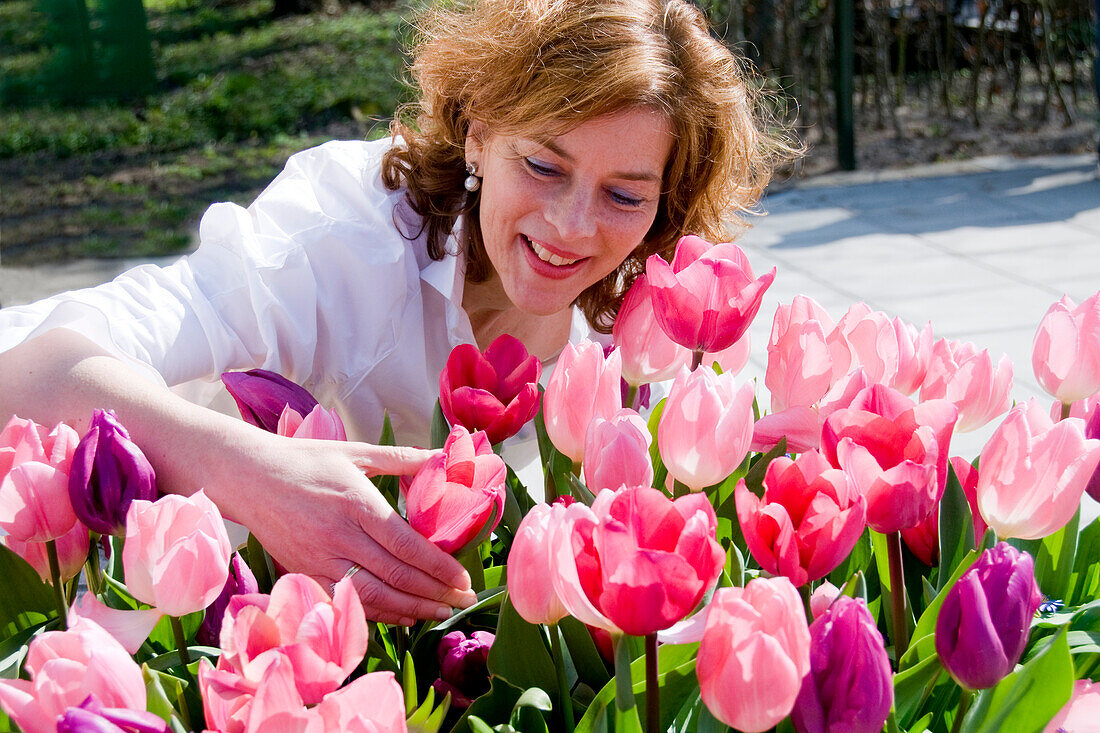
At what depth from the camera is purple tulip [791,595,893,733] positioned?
59cm

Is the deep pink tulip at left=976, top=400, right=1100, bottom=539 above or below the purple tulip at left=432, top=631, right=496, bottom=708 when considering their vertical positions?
above

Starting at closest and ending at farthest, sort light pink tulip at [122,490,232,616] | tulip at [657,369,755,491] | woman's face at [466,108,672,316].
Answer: light pink tulip at [122,490,232,616], tulip at [657,369,755,491], woman's face at [466,108,672,316]

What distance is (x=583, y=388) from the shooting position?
35.1 inches

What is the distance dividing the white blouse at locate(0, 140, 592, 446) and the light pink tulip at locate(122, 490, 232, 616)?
18.9 inches

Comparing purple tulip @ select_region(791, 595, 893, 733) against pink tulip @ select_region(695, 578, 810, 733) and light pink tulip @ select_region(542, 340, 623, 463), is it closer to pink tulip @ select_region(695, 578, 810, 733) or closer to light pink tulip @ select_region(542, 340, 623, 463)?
pink tulip @ select_region(695, 578, 810, 733)

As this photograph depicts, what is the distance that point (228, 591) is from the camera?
80 centimetres

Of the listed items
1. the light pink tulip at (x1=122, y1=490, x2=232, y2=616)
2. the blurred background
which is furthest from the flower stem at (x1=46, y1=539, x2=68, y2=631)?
the blurred background

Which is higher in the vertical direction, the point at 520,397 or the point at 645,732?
the point at 520,397

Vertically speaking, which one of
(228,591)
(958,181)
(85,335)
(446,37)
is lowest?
(958,181)

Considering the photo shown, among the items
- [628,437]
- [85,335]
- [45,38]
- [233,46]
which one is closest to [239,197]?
[45,38]

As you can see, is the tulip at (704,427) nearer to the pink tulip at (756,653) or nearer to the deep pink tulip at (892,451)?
the deep pink tulip at (892,451)

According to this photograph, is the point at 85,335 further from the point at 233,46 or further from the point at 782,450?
the point at 233,46

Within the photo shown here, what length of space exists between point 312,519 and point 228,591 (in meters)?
0.08

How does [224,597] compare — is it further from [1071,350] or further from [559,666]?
[1071,350]
